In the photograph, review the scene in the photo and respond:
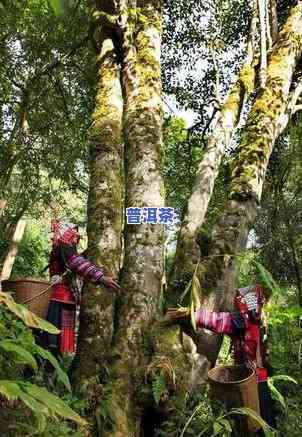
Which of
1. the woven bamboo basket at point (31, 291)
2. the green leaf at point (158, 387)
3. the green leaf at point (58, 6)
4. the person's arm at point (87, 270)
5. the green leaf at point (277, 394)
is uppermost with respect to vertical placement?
the green leaf at point (58, 6)

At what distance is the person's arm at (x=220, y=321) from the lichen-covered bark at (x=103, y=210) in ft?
2.47

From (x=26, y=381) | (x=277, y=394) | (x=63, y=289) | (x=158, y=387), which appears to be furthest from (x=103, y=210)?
(x=26, y=381)

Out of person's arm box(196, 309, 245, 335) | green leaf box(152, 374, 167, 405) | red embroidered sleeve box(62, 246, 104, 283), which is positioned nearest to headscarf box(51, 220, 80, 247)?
red embroidered sleeve box(62, 246, 104, 283)

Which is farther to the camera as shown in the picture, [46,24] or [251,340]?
[46,24]

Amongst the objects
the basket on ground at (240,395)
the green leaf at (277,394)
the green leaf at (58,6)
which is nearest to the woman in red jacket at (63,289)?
Result: the basket on ground at (240,395)

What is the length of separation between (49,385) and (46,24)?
33.8ft

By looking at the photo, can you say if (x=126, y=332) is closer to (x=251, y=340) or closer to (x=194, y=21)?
(x=251, y=340)

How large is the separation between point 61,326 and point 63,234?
35.5 inches

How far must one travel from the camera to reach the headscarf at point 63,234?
5.16 m

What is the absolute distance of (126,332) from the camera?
4.39 m

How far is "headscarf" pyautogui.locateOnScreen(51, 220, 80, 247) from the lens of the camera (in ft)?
16.9

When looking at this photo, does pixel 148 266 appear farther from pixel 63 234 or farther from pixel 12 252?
pixel 12 252

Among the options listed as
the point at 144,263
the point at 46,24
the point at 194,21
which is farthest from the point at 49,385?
the point at 46,24

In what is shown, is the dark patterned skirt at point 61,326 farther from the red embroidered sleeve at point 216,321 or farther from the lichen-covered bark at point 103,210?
the red embroidered sleeve at point 216,321
